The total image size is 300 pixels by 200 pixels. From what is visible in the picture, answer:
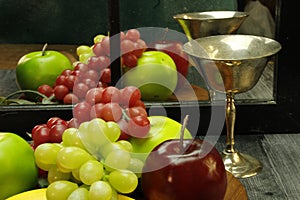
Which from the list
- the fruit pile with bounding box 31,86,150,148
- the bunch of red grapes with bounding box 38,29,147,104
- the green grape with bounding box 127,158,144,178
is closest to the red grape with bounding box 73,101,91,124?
the fruit pile with bounding box 31,86,150,148

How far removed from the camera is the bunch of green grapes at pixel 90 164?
0.52m

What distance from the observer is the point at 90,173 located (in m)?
0.52

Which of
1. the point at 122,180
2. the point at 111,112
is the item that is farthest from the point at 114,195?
the point at 111,112

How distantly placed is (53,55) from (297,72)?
0.43 m

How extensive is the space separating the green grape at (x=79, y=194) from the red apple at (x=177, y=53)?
443 millimetres

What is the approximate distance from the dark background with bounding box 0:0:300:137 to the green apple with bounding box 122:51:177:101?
0.04 m

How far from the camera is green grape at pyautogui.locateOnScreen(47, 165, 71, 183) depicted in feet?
1.81

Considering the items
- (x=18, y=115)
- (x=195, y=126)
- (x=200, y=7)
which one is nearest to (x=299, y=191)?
(x=195, y=126)

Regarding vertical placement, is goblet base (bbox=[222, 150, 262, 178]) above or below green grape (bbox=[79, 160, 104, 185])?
below

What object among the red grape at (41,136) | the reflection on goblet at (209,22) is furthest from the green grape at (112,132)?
the reflection on goblet at (209,22)

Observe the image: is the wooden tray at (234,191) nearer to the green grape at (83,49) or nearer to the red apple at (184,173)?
the red apple at (184,173)

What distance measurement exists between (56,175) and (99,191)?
73 millimetres

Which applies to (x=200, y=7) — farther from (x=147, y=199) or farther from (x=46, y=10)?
(x=147, y=199)

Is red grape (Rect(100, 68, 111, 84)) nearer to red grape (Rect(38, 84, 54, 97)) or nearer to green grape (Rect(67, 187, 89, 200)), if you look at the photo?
red grape (Rect(38, 84, 54, 97))
